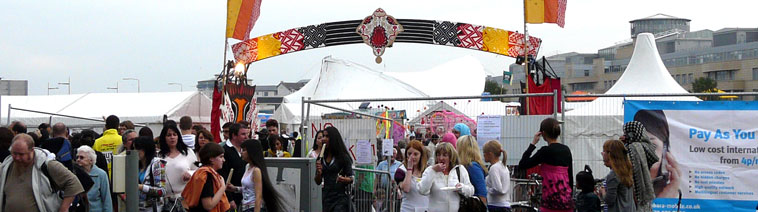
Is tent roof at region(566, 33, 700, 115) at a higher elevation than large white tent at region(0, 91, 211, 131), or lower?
higher

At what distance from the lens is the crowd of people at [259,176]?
7.56 metres

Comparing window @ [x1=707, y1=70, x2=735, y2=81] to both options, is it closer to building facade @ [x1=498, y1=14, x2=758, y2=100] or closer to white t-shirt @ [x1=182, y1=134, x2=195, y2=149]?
building facade @ [x1=498, y1=14, x2=758, y2=100]

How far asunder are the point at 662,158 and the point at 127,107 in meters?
20.0

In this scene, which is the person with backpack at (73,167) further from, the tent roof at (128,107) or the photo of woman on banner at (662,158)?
the tent roof at (128,107)

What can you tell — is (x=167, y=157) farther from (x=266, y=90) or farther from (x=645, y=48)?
(x=266, y=90)

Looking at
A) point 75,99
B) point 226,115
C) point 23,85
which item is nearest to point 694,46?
point 23,85

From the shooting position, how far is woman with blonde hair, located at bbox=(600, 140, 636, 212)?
8.48m

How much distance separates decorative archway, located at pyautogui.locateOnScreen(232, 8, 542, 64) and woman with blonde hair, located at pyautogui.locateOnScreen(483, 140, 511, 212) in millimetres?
7925

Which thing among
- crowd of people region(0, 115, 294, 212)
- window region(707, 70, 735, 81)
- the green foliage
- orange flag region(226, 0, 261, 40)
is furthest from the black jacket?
window region(707, 70, 735, 81)

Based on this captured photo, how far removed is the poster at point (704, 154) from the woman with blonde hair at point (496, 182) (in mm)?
2315

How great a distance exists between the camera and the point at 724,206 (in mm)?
10680

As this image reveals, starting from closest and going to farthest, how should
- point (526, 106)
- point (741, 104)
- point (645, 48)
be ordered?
point (741, 104)
point (526, 106)
point (645, 48)

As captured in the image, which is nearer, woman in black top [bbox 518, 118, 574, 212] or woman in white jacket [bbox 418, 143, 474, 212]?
woman in white jacket [bbox 418, 143, 474, 212]

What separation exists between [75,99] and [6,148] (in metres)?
21.5
